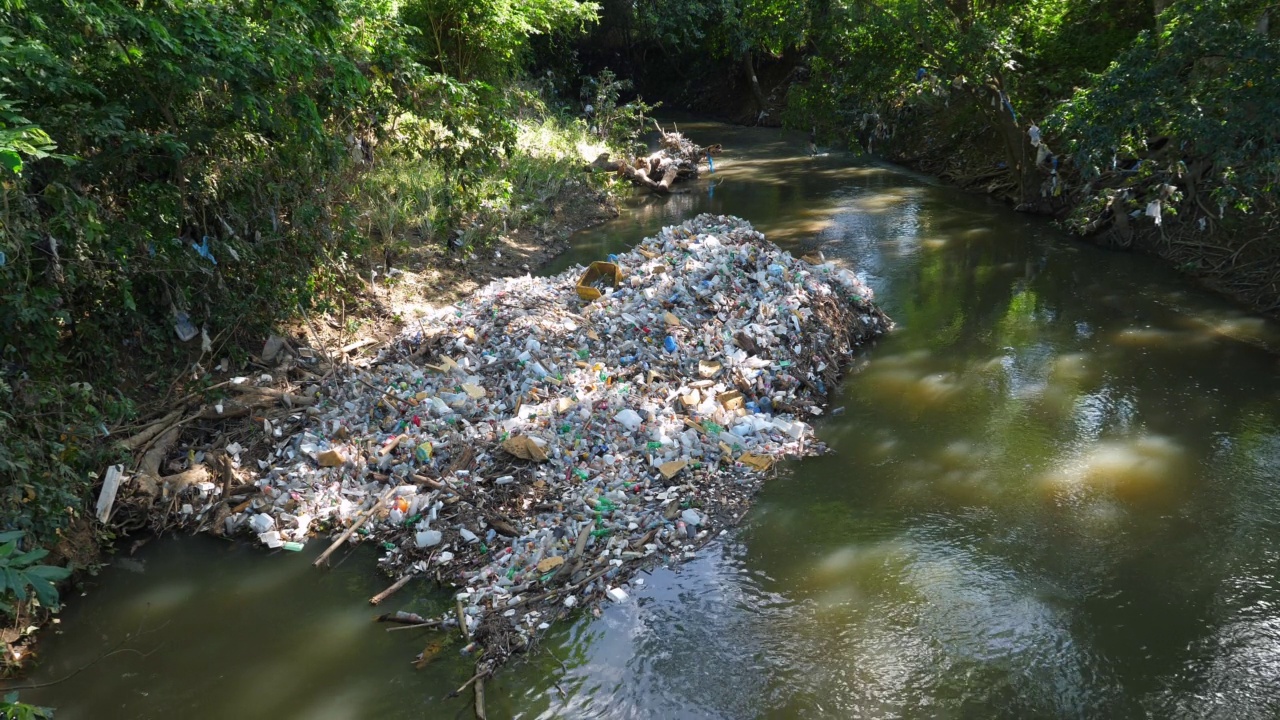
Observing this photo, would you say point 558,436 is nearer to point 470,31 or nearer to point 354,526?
point 354,526

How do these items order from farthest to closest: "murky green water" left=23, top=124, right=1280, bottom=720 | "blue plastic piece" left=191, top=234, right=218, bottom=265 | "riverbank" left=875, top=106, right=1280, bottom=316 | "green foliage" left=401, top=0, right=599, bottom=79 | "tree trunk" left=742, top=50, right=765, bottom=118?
"tree trunk" left=742, top=50, right=765, bottom=118 → "green foliage" left=401, top=0, right=599, bottom=79 → "riverbank" left=875, top=106, right=1280, bottom=316 → "blue plastic piece" left=191, top=234, right=218, bottom=265 → "murky green water" left=23, top=124, right=1280, bottom=720

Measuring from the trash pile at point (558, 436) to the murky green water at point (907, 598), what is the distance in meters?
0.23

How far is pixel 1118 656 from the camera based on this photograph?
151 inches

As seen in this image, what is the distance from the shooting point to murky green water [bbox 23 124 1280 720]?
3.74 meters

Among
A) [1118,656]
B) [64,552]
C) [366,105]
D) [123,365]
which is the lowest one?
[1118,656]

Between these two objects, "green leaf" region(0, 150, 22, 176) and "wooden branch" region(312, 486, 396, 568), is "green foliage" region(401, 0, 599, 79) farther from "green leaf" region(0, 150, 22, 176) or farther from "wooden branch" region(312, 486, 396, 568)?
"green leaf" region(0, 150, 22, 176)

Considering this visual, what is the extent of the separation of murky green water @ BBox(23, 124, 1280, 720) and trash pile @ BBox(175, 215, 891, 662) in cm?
23

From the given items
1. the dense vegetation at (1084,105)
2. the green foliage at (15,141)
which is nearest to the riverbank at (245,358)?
the green foliage at (15,141)

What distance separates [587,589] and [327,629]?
4.55ft

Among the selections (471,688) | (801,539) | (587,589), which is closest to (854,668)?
(801,539)

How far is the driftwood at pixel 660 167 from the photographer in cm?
1431

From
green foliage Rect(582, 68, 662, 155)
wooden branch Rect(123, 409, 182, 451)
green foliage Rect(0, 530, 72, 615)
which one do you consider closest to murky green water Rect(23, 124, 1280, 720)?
wooden branch Rect(123, 409, 182, 451)

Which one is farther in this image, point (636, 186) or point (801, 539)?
point (636, 186)

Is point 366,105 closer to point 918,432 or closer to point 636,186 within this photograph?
point 918,432
